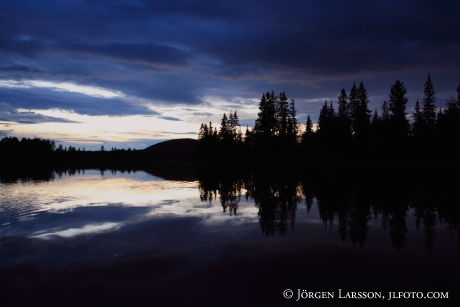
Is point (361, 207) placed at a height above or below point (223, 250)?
above

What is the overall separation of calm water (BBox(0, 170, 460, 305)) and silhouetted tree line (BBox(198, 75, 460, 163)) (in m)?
47.9

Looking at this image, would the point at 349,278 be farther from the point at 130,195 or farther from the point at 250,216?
the point at 130,195

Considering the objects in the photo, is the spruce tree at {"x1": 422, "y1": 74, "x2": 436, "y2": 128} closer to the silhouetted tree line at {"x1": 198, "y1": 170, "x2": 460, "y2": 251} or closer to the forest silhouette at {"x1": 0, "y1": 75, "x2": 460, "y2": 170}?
the forest silhouette at {"x1": 0, "y1": 75, "x2": 460, "y2": 170}

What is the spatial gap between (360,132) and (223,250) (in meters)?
Result: 69.0

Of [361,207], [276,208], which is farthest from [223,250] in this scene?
[361,207]

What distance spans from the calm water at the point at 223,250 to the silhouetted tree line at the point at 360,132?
47.9 meters

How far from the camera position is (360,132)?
7475 cm

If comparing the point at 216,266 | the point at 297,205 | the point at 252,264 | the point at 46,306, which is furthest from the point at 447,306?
the point at 297,205

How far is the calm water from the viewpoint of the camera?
8.79 m

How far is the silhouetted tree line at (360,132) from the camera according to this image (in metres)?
64.8

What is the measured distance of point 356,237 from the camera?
45.6 feet
